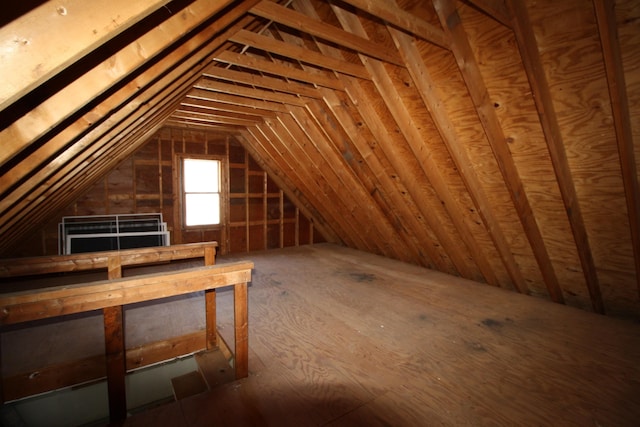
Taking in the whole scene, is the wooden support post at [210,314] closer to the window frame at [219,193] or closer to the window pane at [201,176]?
the window frame at [219,193]

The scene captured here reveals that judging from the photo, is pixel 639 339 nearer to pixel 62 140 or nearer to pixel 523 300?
pixel 523 300

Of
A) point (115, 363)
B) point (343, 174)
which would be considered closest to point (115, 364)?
point (115, 363)

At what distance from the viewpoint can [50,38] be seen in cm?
53

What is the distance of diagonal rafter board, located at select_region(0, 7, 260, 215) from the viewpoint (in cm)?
106

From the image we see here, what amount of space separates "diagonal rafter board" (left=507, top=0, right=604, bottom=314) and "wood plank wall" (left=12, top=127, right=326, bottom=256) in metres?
5.02

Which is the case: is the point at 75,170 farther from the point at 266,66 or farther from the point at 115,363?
the point at 266,66

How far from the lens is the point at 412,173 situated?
10.0 feet

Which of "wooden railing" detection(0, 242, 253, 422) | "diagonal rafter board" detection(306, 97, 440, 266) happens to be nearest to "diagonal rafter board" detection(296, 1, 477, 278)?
"diagonal rafter board" detection(306, 97, 440, 266)

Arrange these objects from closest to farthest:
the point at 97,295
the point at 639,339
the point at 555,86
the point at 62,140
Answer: the point at 62,140 → the point at 97,295 → the point at 555,86 → the point at 639,339

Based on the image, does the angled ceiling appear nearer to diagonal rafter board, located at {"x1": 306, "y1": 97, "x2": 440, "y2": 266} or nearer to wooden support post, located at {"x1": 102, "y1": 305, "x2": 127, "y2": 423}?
diagonal rafter board, located at {"x1": 306, "y1": 97, "x2": 440, "y2": 266}

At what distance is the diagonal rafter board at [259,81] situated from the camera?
2.63 m

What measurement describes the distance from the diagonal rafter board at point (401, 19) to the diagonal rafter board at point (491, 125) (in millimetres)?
77

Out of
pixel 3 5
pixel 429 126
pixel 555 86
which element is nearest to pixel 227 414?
pixel 3 5

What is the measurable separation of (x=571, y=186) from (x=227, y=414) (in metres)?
2.77
